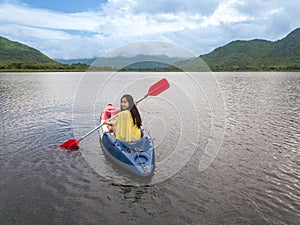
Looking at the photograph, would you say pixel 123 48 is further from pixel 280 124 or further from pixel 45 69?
pixel 45 69

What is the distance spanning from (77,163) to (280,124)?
1297 centimetres

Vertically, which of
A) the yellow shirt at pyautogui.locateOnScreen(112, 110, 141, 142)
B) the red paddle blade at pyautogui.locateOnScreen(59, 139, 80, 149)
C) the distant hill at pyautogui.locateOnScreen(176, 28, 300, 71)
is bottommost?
the red paddle blade at pyautogui.locateOnScreen(59, 139, 80, 149)

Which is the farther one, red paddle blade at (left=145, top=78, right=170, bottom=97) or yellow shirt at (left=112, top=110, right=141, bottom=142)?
red paddle blade at (left=145, top=78, right=170, bottom=97)

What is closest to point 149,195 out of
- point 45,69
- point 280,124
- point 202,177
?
point 202,177

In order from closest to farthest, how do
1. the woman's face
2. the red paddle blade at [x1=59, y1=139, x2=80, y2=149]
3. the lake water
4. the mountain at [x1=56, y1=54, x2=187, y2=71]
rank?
the lake water, the mountain at [x1=56, y1=54, x2=187, y2=71], the woman's face, the red paddle blade at [x1=59, y1=139, x2=80, y2=149]

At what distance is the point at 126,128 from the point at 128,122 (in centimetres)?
27

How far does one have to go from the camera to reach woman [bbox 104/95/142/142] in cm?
898

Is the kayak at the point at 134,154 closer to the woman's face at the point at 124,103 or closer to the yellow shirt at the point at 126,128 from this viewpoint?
the yellow shirt at the point at 126,128

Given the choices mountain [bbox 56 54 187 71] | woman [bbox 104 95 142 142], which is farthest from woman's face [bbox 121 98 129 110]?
mountain [bbox 56 54 187 71]

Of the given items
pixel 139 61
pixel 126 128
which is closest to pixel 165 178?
pixel 126 128

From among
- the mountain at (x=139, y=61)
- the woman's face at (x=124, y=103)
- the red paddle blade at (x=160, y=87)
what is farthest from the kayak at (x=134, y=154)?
the mountain at (x=139, y=61)

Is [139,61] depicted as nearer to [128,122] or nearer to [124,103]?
[124,103]

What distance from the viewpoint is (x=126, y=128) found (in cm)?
923

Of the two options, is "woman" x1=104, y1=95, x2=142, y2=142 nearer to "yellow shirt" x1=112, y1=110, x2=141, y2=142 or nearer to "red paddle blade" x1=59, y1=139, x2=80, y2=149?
"yellow shirt" x1=112, y1=110, x2=141, y2=142
